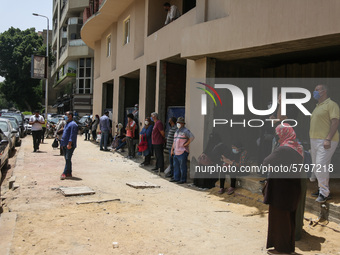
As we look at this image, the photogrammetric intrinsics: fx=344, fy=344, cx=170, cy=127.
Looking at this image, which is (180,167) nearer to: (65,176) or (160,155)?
(160,155)

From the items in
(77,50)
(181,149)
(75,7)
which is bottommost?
(181,149)

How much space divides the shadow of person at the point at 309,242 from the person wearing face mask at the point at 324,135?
0.83m

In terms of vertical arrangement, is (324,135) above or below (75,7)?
below

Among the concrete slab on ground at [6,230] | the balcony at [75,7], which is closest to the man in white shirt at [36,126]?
the concrete slab on ground at [6,230]

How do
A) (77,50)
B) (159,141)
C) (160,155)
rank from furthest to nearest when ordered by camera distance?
(77,50)
(160,155)
(159,141)

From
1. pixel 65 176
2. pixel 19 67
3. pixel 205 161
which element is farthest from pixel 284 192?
pixel 19 67

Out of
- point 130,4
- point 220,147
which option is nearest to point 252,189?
point 220,147

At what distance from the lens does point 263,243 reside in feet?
17.0

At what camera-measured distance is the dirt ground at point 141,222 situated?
16.0 ft

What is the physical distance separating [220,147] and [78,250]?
476 cm

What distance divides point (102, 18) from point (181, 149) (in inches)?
456

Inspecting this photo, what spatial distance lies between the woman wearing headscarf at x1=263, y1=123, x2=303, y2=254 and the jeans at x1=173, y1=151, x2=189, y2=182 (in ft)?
15.6

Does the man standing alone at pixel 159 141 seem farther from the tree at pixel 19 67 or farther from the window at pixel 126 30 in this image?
the tree at pixel 19 67

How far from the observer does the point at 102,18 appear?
59.8ft
